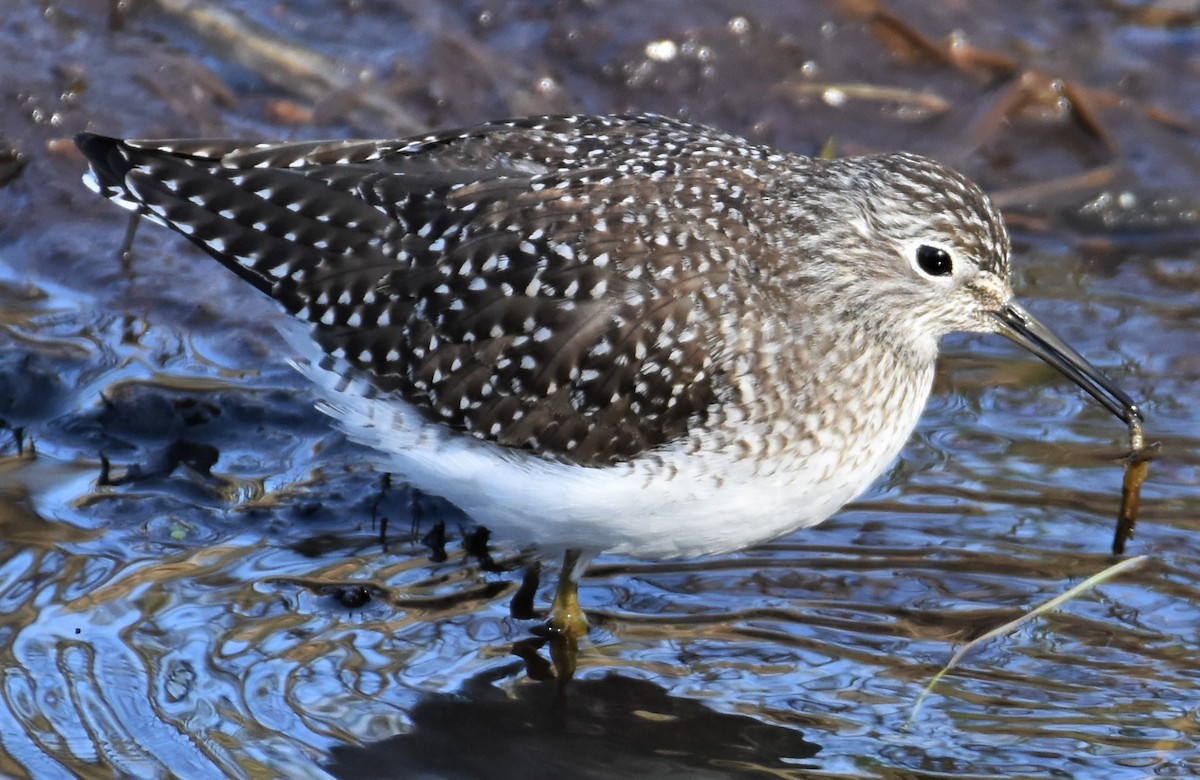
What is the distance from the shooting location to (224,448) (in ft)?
29.3

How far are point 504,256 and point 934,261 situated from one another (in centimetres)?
191

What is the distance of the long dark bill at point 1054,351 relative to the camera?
24.5 feet

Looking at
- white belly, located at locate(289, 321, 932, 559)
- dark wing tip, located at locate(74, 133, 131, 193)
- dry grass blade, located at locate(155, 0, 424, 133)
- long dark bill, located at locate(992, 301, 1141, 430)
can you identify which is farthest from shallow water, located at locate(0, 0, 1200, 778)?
dark wing tip, located at locate(74, 133, 131, 193)

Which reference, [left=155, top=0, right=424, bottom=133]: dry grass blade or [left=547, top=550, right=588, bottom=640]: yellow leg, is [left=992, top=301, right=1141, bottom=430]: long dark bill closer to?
[left=547, top=550, right=588, bottom=640]: yellow leg

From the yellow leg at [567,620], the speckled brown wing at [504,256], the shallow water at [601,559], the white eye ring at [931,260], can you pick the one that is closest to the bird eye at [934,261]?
the white eye ring at [931,260]

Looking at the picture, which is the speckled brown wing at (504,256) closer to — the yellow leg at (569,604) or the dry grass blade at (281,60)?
the yellow leg at (569,604)

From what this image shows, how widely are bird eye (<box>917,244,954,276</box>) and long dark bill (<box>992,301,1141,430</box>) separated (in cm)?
33

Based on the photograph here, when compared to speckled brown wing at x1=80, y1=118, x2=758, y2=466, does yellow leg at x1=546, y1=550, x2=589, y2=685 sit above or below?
below

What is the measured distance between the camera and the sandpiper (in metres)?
7.02

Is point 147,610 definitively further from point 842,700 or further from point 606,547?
point 842,700

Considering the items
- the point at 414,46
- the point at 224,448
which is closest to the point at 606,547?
the point at 224,448

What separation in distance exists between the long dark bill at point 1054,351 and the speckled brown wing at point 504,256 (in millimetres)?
1290

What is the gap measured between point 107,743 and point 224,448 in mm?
2654

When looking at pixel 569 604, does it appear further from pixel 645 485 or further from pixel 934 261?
pixel 934 261
